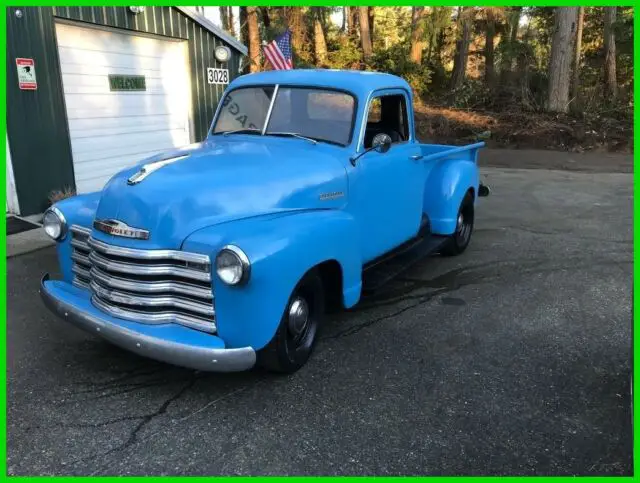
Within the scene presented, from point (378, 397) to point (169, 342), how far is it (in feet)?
4.31

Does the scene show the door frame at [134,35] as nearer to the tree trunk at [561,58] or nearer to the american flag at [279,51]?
the american flag at [279,51]

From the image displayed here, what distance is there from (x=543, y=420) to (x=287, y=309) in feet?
5.33

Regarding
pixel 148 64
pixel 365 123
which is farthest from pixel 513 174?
pixel 365 123

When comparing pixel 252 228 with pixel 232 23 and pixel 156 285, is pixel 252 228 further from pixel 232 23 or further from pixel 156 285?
pixel 232 23

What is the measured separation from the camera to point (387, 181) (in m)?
4.59

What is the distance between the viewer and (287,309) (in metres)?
3.30

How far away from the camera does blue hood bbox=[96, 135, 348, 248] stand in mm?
3168

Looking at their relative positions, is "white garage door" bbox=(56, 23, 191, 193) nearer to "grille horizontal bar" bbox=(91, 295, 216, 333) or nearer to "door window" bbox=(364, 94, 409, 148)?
"door window" bbox=(364, 94, 409, 148)

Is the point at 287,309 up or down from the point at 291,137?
down

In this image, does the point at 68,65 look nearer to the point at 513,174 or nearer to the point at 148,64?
the point at 148,64

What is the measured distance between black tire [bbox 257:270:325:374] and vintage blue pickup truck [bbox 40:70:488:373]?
12mm

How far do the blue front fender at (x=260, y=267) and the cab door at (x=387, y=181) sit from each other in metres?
0.97

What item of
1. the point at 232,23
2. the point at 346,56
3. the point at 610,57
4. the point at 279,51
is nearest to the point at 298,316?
the point at 279,51

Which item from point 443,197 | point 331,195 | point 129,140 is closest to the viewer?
point 331,195
